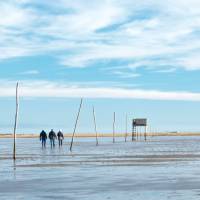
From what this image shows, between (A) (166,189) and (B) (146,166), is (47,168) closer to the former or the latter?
(B) (146,166)

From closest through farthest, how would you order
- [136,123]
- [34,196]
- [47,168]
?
[34,196]
[47,168]
[136,123]

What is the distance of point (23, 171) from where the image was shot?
30.6 m

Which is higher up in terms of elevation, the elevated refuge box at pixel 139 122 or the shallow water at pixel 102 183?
the elevated refuge box at pixel 139 122

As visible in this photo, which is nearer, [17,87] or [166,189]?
[166,189]

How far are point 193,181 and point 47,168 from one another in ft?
34.9

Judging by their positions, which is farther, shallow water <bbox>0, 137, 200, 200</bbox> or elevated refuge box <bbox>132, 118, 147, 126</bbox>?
elevated refuge box <bbox>132, 118, 147, 126</bbox>

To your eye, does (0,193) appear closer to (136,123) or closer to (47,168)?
(47,168)

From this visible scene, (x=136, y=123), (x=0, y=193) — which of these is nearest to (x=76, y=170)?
(x=0, y=193)

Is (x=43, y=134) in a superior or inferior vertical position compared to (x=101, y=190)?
superior

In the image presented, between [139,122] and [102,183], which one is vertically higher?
[139,122]

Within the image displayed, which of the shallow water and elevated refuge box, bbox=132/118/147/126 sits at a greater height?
elevated refuge box, bbox=132/118/147/126

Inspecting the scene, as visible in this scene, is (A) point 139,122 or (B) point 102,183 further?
(A) point 139,122

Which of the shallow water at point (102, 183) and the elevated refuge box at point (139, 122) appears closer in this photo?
the shallow water at point (102, 183)

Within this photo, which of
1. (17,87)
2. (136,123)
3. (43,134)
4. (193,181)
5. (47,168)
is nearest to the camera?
(193,181)
